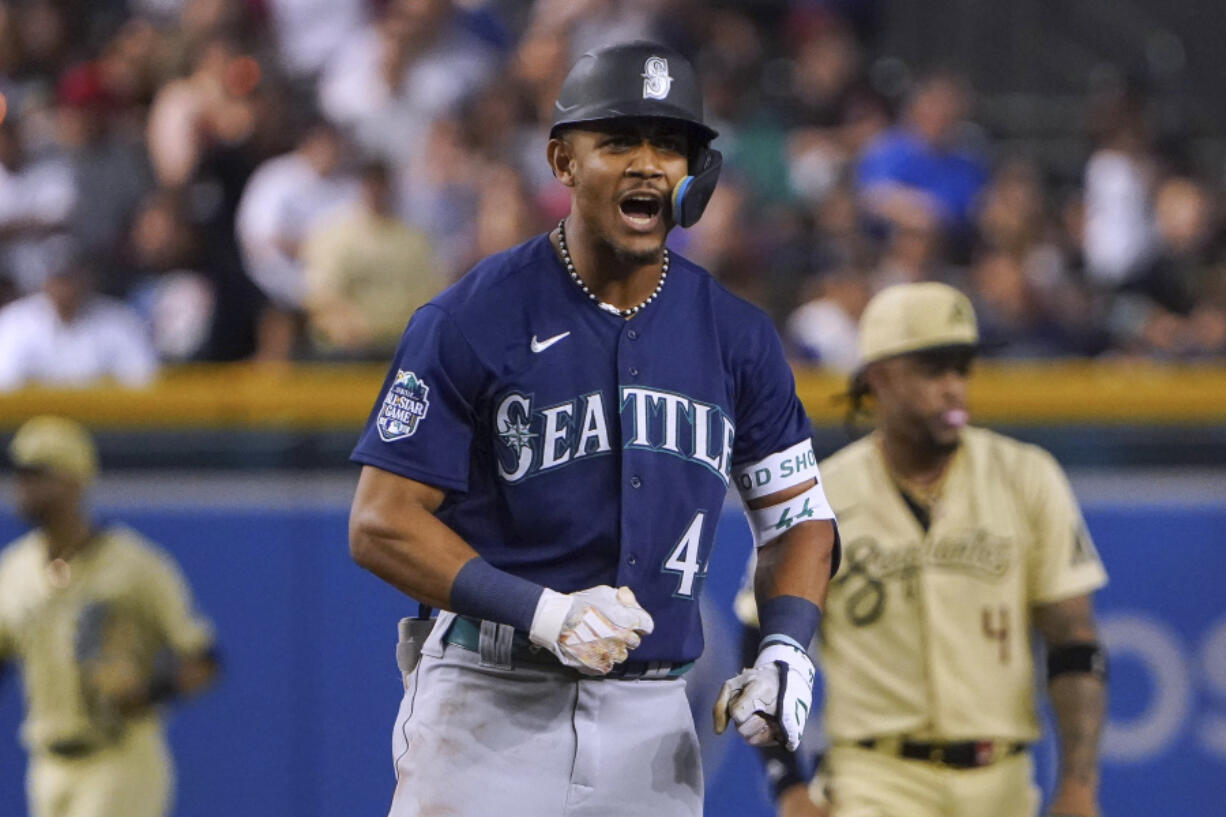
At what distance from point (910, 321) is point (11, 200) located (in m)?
5.82

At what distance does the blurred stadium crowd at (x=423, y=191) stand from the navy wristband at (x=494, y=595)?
15.6 feet

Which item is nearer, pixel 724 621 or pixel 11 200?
pixel 724 621

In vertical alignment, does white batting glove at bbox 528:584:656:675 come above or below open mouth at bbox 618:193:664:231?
below

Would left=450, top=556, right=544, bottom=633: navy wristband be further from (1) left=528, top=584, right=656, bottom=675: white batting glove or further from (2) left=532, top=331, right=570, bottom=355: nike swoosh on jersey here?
(2) left=532, top=331, right=570, bottom=355: nike swoosh on jersey

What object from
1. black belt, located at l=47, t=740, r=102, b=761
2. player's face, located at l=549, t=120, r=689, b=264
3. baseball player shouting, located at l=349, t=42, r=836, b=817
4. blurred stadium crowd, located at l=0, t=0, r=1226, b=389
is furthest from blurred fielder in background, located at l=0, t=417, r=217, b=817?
player's face, located at l=549, t=120, r=689, b=264

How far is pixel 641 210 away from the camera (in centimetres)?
339

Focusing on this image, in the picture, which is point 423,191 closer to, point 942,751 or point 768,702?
point 942,751

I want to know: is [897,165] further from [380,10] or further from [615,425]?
[615,425]

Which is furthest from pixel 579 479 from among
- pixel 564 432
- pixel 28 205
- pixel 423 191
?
pixel 28 205

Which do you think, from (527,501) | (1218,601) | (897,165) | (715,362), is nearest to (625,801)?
(527,501)

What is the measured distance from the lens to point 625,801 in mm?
3398

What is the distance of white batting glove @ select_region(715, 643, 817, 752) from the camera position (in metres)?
3.27

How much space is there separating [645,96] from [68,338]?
5.84 m

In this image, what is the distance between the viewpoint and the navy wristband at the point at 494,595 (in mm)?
3154
